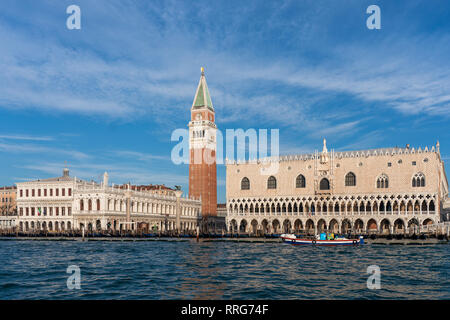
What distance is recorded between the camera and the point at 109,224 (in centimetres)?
6988

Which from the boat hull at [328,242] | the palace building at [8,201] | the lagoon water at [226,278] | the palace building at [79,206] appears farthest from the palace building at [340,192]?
the palace building at [8,201]

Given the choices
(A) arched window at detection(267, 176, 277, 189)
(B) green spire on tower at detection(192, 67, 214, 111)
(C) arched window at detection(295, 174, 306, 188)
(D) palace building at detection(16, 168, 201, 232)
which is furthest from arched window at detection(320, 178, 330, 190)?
(B) green spire on tower at detection(192, 67, 214, 111)

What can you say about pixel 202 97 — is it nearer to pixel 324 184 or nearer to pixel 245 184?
pixel 245 184

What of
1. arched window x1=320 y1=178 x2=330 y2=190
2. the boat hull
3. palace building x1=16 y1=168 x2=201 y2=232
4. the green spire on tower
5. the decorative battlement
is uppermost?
the green spire on tower

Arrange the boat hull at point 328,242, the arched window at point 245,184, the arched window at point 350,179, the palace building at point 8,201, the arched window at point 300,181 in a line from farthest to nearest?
the palace building at point 8,201 < the arched window at point 245,184 < the arched window at point 300,181 < the arched window at point 350,179 < the boat hull at point 328,242

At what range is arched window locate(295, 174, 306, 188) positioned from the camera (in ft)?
251

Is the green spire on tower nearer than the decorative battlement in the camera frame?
No

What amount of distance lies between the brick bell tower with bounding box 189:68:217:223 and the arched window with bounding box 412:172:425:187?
4129cm

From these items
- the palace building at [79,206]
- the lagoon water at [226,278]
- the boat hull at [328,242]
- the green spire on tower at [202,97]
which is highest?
the green spire on tower at [202,97]

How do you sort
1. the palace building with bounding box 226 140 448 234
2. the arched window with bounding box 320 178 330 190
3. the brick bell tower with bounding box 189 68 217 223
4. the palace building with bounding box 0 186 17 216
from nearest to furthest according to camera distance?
the palace building with bounding box 226 140 448 234 < the arched window with bounding box 320 178 330 190 < the palace building with bounding box 0 186 17 216 < the brick bell tower with bounding box 189 68 217 223

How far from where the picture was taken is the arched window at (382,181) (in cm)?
7025

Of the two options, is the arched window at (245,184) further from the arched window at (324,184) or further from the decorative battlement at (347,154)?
the arched window at (324,184)

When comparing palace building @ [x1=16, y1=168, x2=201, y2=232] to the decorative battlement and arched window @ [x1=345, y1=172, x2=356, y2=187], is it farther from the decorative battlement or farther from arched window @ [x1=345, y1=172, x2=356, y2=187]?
arched window @ [x1=345, y1=172, x2=356, y2=187]
